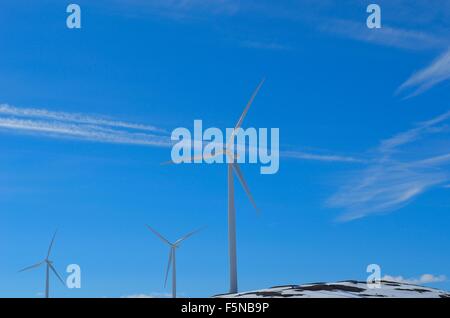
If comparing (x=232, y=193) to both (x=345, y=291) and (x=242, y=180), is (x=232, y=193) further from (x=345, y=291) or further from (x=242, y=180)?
(x=345, y=291)

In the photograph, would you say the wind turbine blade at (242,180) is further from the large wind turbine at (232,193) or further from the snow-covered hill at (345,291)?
the snow-covered hill at (345,291)

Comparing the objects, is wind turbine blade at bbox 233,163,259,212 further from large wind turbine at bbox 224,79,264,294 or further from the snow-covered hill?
the snow-covered hill

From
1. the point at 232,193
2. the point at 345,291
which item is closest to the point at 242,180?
the point at 232,193

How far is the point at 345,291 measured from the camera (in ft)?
274

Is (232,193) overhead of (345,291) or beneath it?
overhead

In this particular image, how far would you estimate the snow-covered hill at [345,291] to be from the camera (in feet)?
258

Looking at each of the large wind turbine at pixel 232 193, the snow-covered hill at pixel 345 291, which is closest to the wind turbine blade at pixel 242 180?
the large wind turbine at pixel 232 193

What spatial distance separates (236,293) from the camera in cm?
8300
